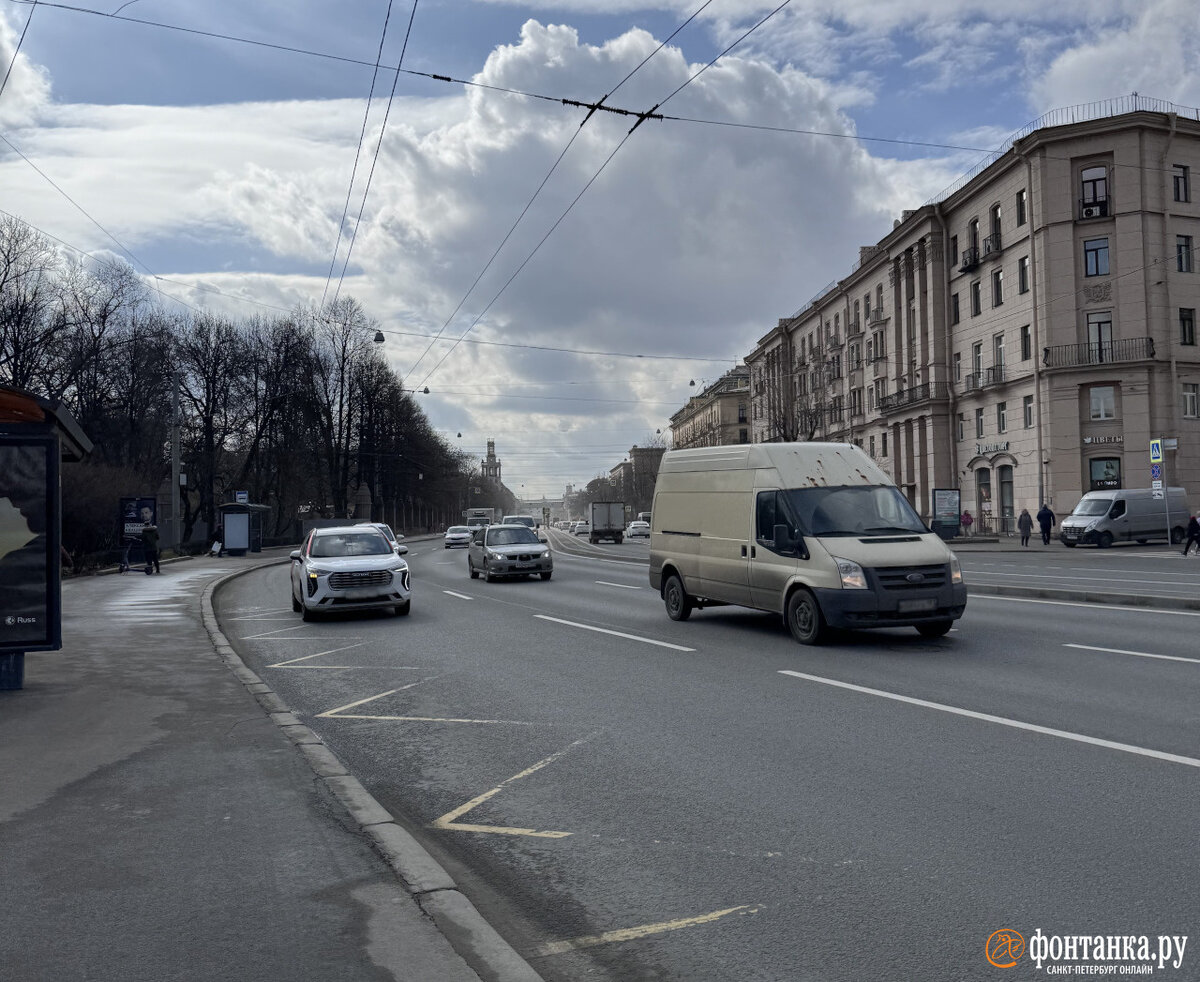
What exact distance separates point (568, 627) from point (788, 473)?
12.9 ft

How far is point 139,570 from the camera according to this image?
3422 centimetres

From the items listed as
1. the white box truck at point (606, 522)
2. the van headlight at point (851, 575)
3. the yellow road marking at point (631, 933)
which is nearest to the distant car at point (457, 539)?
the white box truck at point (606, 522)

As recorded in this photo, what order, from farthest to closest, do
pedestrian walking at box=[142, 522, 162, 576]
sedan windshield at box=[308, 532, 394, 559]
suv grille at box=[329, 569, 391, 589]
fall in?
pedestrian walking at box=[142, 522, 162, 576] → sedan windshield at box=[308, 532, 394, 559] → suv grille at box=[329, 569, 391, 589]

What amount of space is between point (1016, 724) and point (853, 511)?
538 centimetres

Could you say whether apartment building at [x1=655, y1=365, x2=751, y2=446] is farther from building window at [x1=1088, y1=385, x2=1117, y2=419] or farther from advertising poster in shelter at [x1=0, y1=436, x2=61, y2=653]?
advertising poster in shelter at [x1=0, y1=436, x2=61, y2=653]

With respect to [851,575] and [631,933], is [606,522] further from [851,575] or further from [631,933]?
[631,933]

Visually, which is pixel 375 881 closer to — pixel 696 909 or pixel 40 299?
pixel 696 909

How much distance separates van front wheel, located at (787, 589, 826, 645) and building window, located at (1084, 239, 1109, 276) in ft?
124

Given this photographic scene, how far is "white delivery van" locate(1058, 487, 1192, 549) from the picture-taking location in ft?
128

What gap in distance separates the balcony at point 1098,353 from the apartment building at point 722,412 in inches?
2330

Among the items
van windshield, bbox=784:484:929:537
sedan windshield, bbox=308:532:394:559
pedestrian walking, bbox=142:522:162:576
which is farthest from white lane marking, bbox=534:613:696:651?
pedestrian walking, bbox=142:522:162:576

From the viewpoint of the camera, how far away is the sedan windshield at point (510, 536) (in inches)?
1058

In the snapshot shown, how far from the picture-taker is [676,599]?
15367 millimetres

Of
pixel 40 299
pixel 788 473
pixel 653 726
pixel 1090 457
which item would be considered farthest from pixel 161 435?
pixel 653 726
